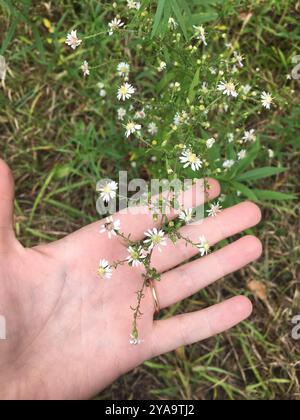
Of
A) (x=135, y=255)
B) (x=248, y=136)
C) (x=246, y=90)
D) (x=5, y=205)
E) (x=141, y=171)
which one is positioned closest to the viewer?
(x=135, y=255)

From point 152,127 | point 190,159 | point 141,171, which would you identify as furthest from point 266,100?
point 141,171

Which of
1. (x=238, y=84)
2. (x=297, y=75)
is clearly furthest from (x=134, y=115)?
(x=297, y=75)

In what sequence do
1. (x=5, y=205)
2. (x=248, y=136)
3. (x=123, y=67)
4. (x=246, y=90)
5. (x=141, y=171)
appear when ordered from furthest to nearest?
(x=141, y=171) < (x=248, y=136) < (x=246, y=90) < (x=123, y=67) < (x=5, y=205)

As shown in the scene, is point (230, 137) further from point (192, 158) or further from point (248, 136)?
point (192, 158)

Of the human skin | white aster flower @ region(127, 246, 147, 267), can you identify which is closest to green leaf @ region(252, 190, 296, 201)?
the human skin

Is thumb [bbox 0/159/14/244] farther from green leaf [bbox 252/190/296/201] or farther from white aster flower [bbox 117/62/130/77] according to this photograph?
green leaf [bbox 252/190/296/201]

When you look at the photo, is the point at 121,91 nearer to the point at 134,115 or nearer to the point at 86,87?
the point at 134,115

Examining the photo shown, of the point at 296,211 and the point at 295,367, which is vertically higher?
the point at 296,211

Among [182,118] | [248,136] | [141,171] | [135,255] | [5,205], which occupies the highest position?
[141,171]

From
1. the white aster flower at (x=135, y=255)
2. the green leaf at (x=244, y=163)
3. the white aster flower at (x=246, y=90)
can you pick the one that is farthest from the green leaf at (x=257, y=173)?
the white aster flower at (x=135, y=255)
